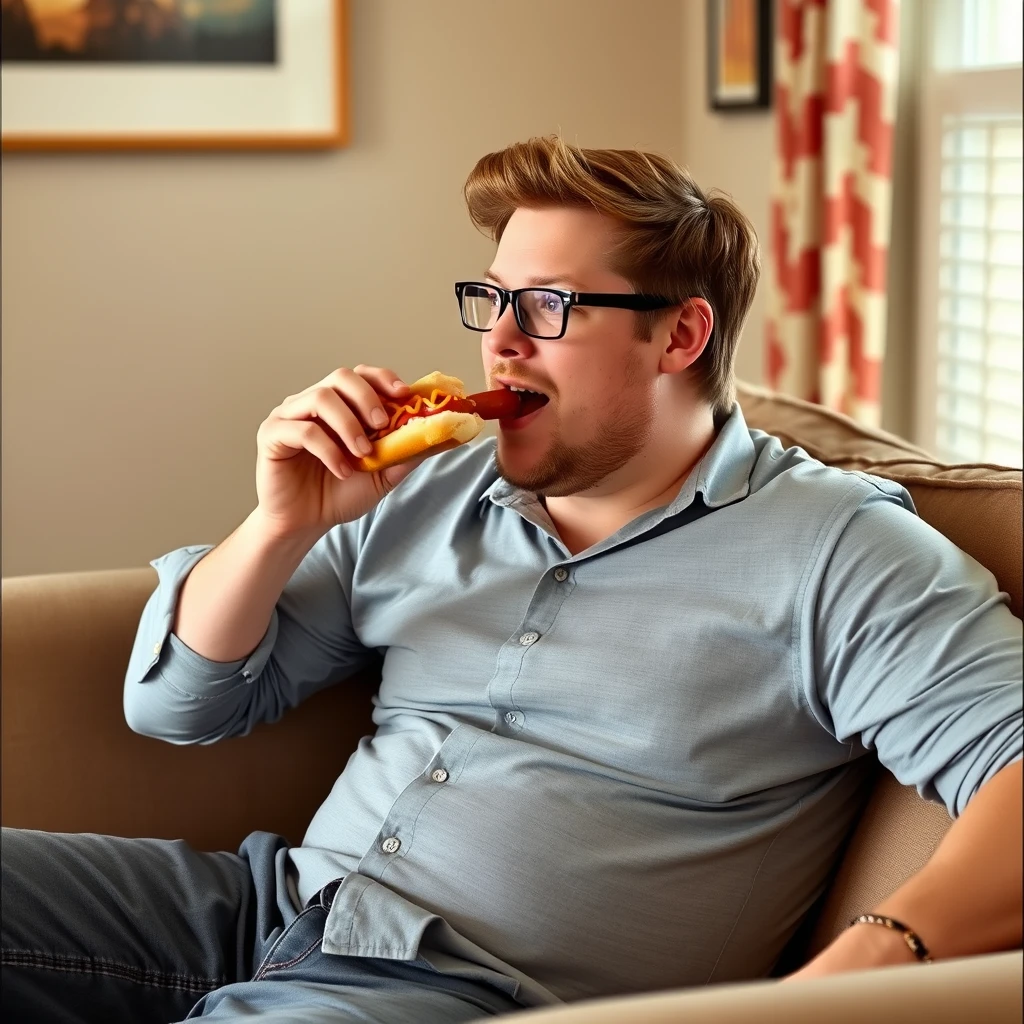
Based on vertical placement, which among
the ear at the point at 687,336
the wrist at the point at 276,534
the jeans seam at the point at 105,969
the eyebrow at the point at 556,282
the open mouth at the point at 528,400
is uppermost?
the eyebrow at the point at 556,282

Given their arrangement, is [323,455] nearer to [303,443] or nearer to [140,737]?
[303,443]

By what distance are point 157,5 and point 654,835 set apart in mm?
2277

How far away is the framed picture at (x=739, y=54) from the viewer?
256 centimetres

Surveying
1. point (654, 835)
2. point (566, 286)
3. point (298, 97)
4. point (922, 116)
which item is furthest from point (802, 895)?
point (298, 97)

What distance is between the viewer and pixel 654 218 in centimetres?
139

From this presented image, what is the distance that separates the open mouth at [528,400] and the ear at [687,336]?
0.14 meters

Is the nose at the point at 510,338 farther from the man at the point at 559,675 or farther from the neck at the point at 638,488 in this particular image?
the neck at the point at 638,488

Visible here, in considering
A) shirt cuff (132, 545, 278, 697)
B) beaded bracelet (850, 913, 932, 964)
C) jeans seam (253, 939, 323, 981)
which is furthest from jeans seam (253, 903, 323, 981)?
beaded bracelet (850, 913, 932, 964)

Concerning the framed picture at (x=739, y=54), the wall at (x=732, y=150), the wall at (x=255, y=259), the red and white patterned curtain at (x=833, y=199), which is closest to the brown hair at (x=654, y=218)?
the red and white patterned curtain at (x=833, y=199)

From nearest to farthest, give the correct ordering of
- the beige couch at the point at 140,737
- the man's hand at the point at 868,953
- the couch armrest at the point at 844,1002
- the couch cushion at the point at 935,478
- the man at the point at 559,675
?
the couch armrest at the point at 844,1002 < the man's hand at the point at 868,953 < the man at the point at 559,675 < the couch cushion at the point at 935,478 < the beige couch at the point at 140,737

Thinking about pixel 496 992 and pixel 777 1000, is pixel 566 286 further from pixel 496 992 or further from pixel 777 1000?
pixel 777 1000

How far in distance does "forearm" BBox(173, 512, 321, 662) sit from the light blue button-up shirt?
16cm

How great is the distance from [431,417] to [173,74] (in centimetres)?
185

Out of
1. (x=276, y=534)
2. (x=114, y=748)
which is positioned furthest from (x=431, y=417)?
(x=114, y=748)
